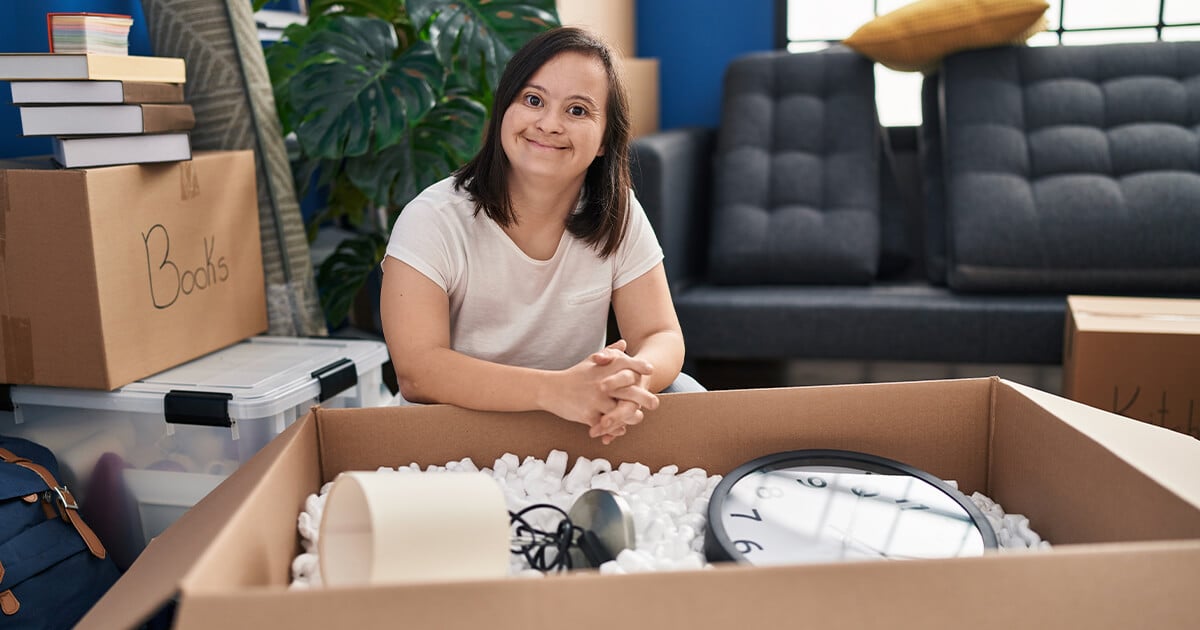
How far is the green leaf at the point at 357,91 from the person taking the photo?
170 centimetres

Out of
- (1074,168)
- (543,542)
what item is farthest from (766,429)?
(1074,168)

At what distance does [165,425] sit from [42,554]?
24cm

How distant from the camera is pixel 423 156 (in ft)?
6.14

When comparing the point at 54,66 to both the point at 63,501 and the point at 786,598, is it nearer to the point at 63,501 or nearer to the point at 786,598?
the point at 63,501

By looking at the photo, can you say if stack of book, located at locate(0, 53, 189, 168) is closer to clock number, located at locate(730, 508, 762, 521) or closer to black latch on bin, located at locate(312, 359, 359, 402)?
black latch on bin, located at locate(312, 359, 359, 402)

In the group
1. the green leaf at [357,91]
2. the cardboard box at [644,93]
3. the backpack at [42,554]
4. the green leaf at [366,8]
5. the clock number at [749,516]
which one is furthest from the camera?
the cardboard box at [644,93]

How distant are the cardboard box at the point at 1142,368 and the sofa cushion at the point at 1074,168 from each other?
570mm

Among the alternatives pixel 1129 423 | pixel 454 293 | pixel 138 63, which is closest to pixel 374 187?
pixel 138 63

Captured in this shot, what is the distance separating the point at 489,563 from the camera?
0.71 meters

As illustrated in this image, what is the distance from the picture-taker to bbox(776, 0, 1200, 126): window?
2.93m

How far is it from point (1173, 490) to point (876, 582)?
0.93 feet

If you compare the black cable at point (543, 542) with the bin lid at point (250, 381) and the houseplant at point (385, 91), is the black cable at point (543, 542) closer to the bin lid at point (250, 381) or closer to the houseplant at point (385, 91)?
the bin lid at point (250, 381)

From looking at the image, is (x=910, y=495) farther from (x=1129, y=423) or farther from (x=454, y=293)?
(x=454, y=293)

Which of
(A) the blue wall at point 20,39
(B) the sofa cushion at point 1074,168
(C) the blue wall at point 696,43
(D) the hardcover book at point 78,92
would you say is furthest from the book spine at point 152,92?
(C) the blue wall at point 696,43
